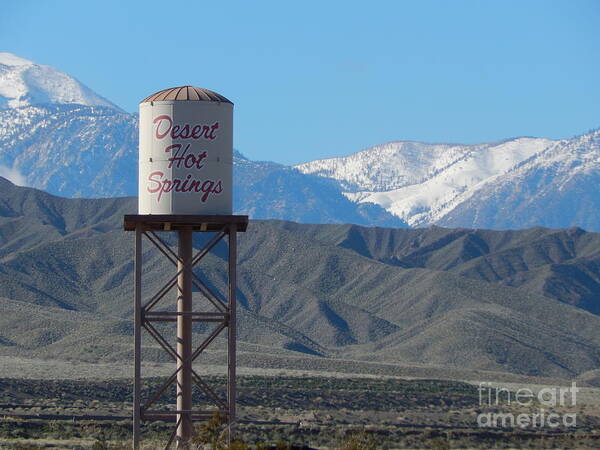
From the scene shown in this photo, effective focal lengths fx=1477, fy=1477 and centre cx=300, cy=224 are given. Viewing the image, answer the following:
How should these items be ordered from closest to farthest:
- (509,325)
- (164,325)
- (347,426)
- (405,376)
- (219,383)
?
(347,426), (219,383), (405,376), (164,325), (509,325)

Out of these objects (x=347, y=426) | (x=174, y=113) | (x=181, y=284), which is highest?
(x=174, y=113)

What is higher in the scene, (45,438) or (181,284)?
(181,284)

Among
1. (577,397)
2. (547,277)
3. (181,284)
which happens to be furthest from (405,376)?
(547,277)

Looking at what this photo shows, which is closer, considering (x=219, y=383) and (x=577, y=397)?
(x=219, y=383)

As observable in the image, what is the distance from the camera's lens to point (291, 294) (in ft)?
538

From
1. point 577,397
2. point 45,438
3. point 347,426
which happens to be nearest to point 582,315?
point 577,397

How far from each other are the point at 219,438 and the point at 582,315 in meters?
131

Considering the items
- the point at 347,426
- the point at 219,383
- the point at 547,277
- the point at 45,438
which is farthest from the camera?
the point at 547,277

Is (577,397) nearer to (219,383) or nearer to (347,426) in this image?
(219,383)
